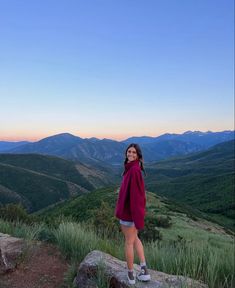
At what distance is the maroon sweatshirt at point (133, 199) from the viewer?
5875 millimetres

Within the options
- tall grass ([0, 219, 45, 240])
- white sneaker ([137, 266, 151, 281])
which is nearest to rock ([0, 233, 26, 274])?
tall grass ([0, 219, 45, 240])

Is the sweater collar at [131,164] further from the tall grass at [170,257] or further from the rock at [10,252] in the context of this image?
the rock at [10,252]

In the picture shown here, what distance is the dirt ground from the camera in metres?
6.31

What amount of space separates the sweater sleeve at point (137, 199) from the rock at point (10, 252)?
101 inches

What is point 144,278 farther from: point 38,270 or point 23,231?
point 23,231

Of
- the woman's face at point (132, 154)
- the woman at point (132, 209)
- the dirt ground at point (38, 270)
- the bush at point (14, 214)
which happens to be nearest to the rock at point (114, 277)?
the woman at point (132, 209)

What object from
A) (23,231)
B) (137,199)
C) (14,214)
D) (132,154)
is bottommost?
(14,214)

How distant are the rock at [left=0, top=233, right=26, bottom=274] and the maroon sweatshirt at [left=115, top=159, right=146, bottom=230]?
90.3 inches

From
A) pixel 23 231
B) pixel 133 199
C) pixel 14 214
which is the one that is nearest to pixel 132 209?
pixel 133 199

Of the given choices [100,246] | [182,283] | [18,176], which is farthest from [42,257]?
[18,176]

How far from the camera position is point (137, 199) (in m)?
5.94

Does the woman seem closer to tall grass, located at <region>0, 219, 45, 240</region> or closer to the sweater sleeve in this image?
the sweater sleeve

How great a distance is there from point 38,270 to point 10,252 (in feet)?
2.26

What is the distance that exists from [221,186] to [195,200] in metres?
10.0
